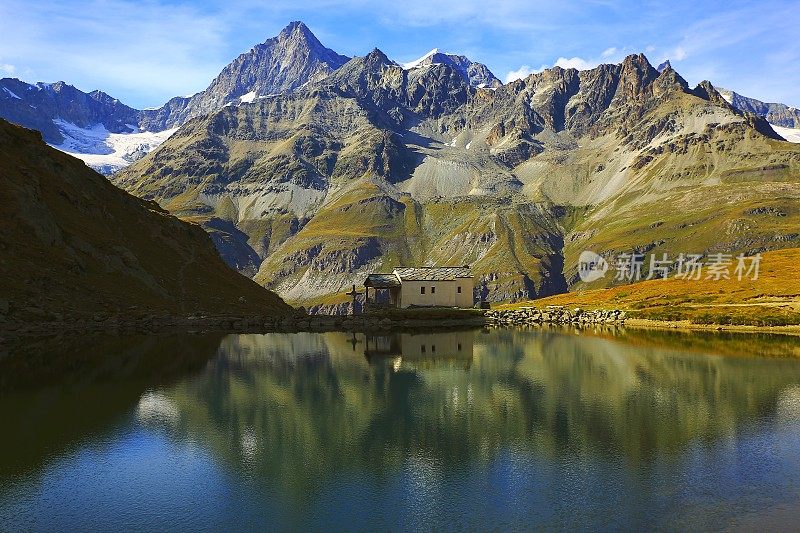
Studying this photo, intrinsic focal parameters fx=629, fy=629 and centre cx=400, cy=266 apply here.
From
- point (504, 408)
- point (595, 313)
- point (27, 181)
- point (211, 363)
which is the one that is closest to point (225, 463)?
point (504, 408)

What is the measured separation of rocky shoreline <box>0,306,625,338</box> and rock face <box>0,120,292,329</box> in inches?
42.2

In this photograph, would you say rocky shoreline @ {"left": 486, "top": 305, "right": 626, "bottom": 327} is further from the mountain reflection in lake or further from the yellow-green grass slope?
the mountain reflection in lake

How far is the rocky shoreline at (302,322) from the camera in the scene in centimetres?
8019

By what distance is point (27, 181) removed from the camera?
325 ft

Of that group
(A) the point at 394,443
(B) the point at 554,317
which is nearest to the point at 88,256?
(A) the point at 394,443

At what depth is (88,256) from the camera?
96062 mm

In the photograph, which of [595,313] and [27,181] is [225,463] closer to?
[27,181]

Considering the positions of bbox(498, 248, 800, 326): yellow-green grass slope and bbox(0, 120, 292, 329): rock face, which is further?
bbox(498, 248, 800, 326): yellow-green grass slope

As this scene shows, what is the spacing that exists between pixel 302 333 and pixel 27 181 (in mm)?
49730

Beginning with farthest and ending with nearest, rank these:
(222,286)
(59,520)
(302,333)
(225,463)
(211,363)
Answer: (222,286) → (302,333) → (211,363) → (225,463) → (59,520)

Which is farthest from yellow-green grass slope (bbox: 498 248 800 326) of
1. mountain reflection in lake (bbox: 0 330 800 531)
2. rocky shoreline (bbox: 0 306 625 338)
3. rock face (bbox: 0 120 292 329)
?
rock face (bbox: 0 120 292 329)

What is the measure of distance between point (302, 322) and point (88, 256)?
34116mm

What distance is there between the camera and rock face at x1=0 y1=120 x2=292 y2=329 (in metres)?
83.5

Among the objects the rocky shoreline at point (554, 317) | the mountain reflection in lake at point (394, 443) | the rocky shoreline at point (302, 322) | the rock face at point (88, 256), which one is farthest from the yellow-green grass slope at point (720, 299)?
the rock face at point (88, 256)
